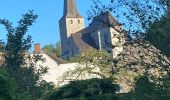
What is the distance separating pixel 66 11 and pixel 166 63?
16054 centimetres

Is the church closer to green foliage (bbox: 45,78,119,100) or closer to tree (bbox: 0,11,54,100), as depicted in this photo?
green foliage (bbox: 45,78,119,100)

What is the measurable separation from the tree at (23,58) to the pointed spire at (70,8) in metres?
154

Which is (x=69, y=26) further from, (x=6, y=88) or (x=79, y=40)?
(x=6, y=88)

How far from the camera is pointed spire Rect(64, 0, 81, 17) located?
167 meters

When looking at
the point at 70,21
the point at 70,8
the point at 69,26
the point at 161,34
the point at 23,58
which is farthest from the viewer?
the point at 70,8

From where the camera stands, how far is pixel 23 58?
41.9ft

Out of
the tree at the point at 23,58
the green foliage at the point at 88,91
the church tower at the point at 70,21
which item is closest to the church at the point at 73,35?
the church tower at the point at 70,21

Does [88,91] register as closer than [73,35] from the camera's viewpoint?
Yes

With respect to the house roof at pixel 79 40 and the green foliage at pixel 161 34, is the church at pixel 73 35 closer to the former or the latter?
the house roof at pixel 79 40

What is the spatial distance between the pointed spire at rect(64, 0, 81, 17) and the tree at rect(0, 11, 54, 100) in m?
154

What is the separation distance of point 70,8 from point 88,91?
153810 mm

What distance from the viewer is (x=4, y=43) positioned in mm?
12875

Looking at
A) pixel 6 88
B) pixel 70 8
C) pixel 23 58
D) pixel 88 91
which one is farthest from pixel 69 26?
pixel 6 88

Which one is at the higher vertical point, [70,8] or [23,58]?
[70,8]
